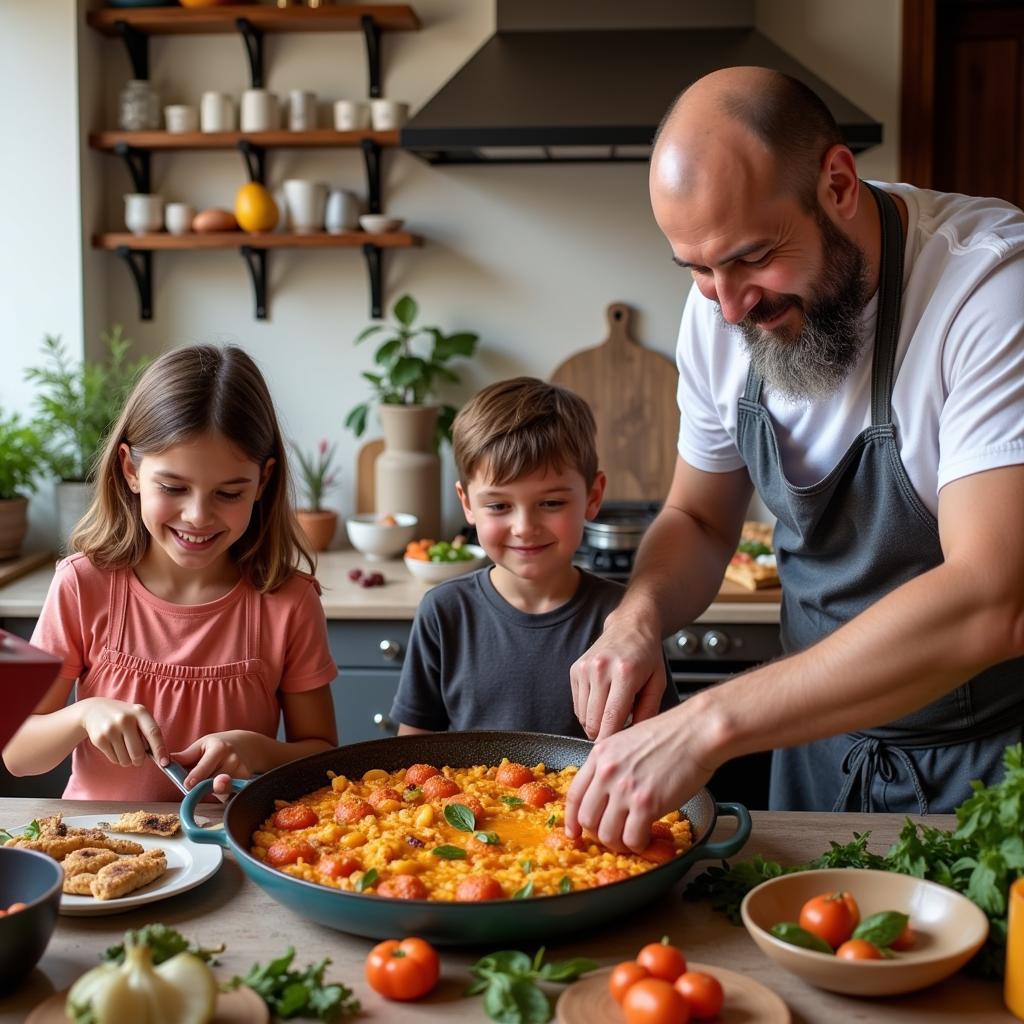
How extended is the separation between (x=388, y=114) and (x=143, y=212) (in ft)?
2.36

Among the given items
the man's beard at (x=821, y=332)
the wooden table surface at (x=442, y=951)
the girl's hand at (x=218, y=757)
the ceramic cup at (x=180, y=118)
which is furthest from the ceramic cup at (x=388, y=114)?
the wooden table surface at (x=442, y=951)

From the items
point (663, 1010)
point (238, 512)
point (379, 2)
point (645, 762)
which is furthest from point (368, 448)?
point (663, 1010)

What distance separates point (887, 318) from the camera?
166cm

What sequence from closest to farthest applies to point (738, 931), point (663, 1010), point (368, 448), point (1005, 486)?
point (663, 1010), point (738, 931), point (1005, 486), point (368, 448)

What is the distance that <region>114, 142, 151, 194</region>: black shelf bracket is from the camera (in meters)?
3.40

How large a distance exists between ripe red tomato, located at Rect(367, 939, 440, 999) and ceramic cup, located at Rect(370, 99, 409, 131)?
101 inches

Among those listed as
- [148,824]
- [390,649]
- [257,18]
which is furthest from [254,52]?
[148,824]

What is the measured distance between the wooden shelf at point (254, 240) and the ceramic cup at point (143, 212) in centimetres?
2

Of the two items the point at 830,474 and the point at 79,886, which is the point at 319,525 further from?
the point at 79,886

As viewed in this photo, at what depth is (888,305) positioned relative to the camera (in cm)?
167

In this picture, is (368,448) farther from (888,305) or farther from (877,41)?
(888,305)

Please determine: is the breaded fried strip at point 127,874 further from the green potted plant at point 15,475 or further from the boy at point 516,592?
the green potted plant at point 15,475

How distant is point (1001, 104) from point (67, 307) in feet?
8.34

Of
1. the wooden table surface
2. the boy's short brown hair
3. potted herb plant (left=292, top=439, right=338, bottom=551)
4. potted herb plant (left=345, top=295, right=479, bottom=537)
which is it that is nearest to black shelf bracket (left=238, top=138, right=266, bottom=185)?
potted herb plant (left=345, top=295, right=479, bottom=537)
